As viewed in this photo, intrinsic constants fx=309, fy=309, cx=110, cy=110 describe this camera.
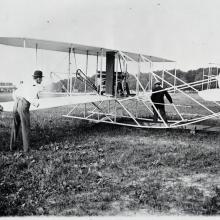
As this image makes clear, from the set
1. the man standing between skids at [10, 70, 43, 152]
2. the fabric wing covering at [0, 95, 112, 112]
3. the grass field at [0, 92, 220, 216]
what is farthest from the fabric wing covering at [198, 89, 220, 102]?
the fabric wing covering at [0, 95, 112, 112]

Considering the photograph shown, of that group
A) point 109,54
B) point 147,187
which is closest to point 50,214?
point 147,187

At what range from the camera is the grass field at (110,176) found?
14.7 ft

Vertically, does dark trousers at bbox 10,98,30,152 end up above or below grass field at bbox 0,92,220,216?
above

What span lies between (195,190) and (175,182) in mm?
515

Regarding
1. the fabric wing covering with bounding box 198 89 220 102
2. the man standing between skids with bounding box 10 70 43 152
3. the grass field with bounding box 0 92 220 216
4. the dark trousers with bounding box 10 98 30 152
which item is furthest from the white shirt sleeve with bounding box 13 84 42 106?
the fabric wing covering with bounding box 198 89 220 102

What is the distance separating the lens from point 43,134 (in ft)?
32.0

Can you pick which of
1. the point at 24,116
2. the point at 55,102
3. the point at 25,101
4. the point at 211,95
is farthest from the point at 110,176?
the point at 55,102

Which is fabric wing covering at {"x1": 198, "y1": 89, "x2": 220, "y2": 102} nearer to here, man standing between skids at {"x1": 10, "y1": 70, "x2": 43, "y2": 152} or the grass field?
the grass field

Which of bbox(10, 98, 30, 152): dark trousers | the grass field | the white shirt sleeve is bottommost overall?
the grass field

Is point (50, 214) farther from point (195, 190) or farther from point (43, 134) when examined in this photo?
point (43, 134)

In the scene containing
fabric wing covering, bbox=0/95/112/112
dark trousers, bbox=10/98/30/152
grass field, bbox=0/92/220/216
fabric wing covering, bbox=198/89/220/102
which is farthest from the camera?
fabric wing covering, bbox=0/95/112/112

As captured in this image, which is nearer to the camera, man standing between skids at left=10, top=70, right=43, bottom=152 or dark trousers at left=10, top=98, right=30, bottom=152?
man standing between skids at left=10, top=70, right=43, bottom=152

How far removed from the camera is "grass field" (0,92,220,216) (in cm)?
448

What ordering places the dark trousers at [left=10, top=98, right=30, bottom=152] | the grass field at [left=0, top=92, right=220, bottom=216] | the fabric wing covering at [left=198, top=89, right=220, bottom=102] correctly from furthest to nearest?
the dark trousers at [left=10, top=98, right=30, bottom=152]
the fabric wing covering at [left=198, top=89, right=220, bottom=102]
the grass field at [left=0, top=92, right=220, bottom=216]
